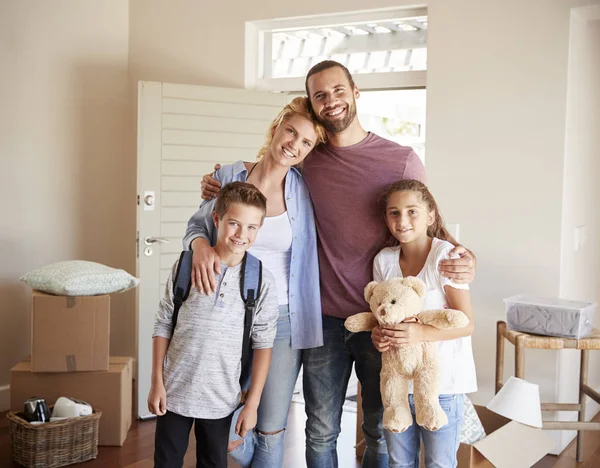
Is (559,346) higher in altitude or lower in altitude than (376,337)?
lower

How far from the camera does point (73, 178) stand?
4125mm

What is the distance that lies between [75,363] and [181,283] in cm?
154

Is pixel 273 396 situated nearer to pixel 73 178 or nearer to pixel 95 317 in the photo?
pixel 95 317

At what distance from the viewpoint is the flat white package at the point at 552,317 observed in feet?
9.65

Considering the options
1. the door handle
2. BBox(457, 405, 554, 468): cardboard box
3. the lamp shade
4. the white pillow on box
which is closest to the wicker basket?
the white pillow on box

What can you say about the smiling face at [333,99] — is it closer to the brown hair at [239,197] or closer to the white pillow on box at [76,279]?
the brown hair at [239,197]

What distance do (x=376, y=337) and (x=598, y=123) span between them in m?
2.73

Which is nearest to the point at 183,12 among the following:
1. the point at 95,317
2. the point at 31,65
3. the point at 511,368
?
the point at 31,65

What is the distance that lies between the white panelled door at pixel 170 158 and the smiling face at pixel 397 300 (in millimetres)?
2178

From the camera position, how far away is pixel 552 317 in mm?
2975

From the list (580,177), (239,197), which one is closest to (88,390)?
(239,197)

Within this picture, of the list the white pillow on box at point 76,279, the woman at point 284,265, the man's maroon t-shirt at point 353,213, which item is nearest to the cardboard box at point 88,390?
the white pillow on box at point 76,279

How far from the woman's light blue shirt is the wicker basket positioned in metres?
1.45

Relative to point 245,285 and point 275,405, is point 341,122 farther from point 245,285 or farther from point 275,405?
point 275,405
